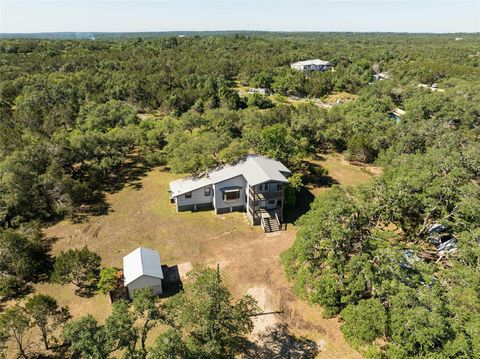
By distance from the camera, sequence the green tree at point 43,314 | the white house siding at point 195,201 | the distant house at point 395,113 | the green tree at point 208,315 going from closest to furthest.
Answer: the green tree at point 208,315 < the green tree at point 43,314 < the white house siding at point 195,201 < the distant house at point 395,113

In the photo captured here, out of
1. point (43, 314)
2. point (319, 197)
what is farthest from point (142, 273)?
point (319, 197)

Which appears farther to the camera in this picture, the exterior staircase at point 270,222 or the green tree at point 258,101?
the green tree at point 258,101

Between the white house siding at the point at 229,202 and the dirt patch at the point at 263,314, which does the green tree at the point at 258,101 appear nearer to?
the white house siding at the point at 229,202

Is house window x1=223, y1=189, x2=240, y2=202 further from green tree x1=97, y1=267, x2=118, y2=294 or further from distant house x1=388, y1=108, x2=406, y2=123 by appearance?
distant house x1=388, y1=108, x2=406, y2=123

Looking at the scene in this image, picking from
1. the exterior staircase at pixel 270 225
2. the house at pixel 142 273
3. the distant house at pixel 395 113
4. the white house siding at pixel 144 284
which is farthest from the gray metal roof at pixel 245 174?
the distant house at pixel 395 113

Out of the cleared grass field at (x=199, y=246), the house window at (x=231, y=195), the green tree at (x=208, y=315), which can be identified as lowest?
the cleared grass field at (x=199, y=246)

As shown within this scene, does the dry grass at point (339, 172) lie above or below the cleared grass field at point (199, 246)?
above
